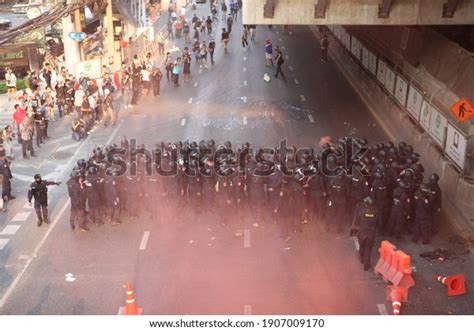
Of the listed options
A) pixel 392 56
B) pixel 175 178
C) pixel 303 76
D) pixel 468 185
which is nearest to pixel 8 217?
pixel 175 178

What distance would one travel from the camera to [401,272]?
13023mm

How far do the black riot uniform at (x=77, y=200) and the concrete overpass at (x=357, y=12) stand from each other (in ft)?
30.8

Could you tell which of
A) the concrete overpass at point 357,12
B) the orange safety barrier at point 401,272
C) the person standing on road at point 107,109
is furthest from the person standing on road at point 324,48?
the orange safety barrier at point 401,272

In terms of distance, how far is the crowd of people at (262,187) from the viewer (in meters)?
15.7

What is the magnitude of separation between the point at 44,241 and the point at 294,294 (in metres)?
6.61

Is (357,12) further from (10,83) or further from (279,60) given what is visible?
(10,83)

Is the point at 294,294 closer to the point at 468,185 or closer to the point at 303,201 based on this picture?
the point at 303,201

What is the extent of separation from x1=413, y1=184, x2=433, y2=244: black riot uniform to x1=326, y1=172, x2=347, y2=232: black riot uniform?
1.76 m

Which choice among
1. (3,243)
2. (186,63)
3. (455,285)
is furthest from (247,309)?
(186,63)

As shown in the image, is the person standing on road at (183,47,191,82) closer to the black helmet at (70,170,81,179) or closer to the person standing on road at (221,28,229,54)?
A: the person standing on road at (221,28,229,54)

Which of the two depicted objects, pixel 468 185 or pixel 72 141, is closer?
pixel 468 185

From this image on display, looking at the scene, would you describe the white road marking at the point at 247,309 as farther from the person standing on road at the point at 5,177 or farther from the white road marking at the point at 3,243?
the person standing on road at the point at 5,177

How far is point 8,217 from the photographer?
684 inches

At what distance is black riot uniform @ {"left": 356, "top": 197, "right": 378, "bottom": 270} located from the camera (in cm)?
1372
